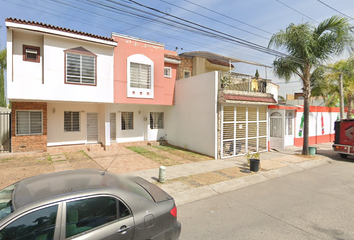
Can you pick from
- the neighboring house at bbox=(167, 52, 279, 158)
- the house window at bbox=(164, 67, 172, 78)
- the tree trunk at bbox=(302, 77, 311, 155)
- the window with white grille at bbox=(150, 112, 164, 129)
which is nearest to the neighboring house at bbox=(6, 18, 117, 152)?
the window with white grille at bbox=(150, 112, 164, 129)

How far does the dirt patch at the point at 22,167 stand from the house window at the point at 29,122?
167 centimetres

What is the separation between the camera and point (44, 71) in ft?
32.0

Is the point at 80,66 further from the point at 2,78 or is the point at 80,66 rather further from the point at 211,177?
the point at 2,78

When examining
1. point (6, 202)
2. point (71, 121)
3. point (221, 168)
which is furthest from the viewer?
point (71, 121)

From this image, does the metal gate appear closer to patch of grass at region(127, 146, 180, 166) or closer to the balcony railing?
patch of grass at region(127, 146, 180, 166)

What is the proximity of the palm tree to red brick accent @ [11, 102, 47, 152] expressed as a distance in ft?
45.3

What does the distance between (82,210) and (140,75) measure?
1118 centimetres

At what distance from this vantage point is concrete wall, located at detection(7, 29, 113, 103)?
9273mm

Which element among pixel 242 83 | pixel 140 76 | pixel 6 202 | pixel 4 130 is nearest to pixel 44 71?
pixel 140 76

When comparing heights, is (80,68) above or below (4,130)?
above

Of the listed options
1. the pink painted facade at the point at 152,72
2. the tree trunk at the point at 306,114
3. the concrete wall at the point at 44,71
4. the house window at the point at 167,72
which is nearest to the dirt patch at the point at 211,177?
the tree trunk at the point at 306,114

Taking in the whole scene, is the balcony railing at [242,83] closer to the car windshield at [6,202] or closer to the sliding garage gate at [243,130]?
the sliding garage gate at [243,130]

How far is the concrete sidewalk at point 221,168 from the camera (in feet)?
20.1

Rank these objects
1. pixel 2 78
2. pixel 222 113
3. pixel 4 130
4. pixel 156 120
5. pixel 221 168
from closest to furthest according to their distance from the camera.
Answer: pixel 221 168 → pixel 222 113 → pixel 4 130 → pixel 156 120 → pixel 2 78
